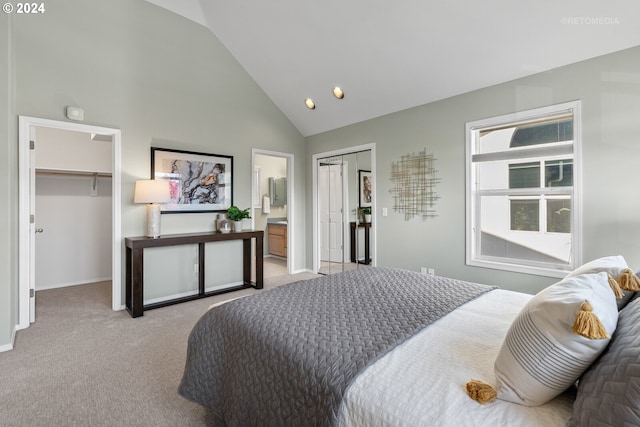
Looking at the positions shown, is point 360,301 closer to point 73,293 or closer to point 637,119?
point 637,119

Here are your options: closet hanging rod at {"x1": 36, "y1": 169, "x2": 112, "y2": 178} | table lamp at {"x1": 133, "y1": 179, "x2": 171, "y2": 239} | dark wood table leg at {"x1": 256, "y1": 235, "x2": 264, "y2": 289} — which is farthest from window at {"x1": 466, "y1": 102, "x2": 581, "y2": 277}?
closet hanging rod at {"x1": 36, "y1": 169, "x2": 112, "y2": 178}

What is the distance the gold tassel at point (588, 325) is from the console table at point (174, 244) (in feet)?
11.9

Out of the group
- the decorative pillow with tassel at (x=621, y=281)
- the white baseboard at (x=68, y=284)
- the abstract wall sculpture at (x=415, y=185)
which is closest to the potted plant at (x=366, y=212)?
the abstract wall sculpture at (x=415, y=185)

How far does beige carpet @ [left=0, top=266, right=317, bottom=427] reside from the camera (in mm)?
1764

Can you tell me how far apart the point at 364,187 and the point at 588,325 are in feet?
14.0

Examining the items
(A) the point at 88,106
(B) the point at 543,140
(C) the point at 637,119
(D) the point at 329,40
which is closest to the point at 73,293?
(A) the point at 88,106

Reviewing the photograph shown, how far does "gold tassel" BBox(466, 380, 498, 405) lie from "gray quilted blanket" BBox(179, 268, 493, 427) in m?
0.30

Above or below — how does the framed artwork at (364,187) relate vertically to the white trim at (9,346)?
above

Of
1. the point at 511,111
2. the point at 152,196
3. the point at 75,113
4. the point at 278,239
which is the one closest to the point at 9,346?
the point at 152,196

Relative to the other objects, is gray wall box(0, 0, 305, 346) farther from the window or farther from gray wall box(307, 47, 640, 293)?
the window

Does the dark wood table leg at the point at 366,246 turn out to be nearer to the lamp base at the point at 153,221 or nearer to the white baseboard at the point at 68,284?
the lamp base at the point at 153,221

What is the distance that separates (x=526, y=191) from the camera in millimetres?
3084

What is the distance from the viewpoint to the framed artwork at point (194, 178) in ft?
12.6

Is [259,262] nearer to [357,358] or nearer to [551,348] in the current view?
[357,358]
